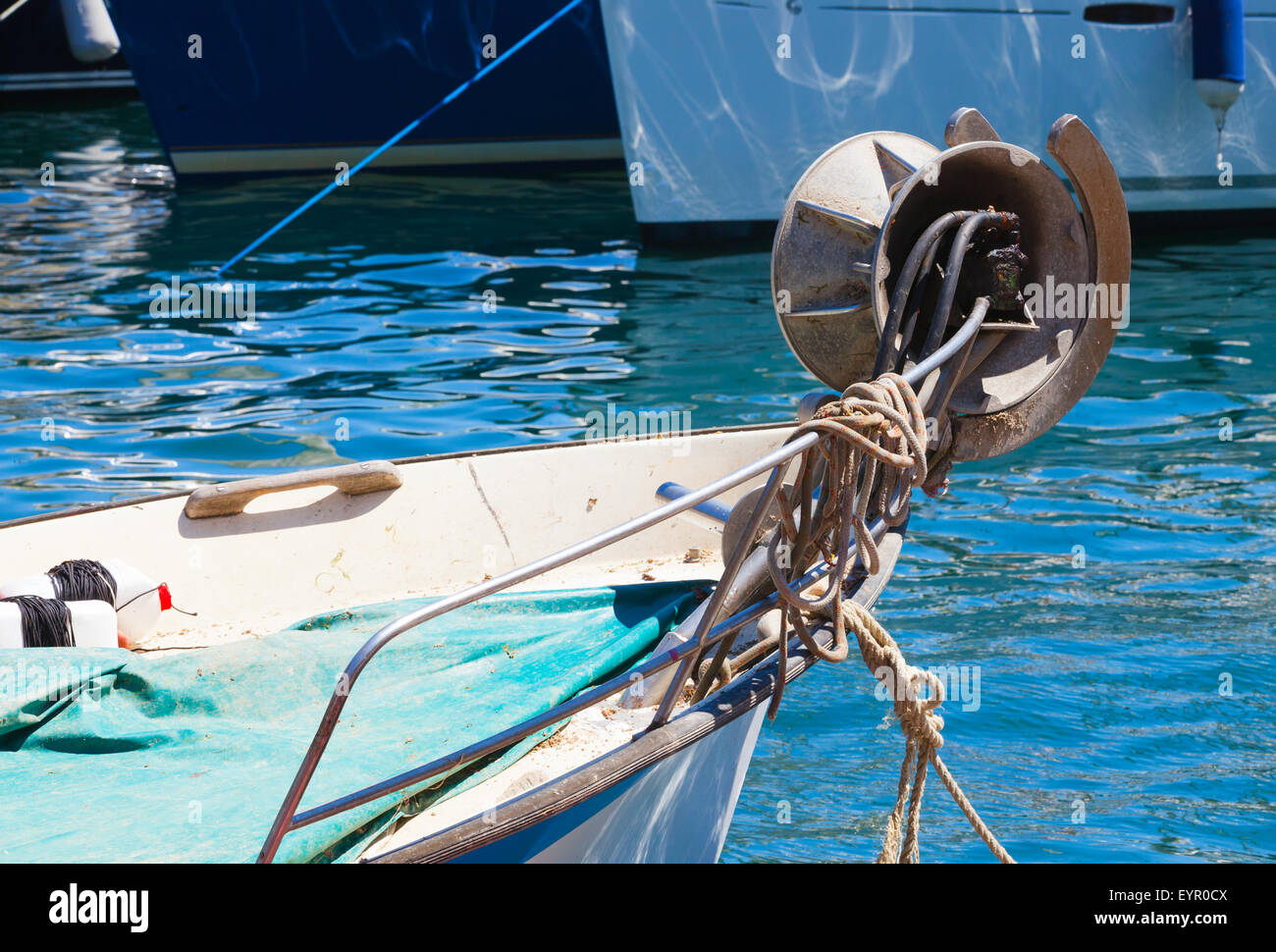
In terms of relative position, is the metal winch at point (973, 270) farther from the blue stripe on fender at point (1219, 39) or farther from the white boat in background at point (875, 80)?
the blue stripe on fender at point (1219, 39)

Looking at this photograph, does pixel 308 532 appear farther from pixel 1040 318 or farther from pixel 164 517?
pixel 1040 318

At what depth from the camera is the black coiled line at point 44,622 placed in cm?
387

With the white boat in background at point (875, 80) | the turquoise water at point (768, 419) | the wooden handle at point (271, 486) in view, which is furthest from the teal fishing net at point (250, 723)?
the white boat in background at point (875, 80)

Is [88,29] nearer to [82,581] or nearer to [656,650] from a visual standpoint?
[82,581]

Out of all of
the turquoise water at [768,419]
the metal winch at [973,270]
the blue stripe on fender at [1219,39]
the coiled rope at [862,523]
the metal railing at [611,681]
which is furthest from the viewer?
the blue stripe on fender at [1219,39]

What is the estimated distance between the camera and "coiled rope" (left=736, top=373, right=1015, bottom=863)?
9.16 feet

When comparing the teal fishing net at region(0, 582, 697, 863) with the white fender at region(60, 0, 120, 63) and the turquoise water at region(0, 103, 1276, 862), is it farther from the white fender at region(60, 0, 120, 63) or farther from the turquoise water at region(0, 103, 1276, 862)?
the white fender at region(60, 0, 120, 63)

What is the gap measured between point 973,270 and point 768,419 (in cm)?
428

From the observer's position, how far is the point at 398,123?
14.2 m

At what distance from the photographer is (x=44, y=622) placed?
→ 3.90m

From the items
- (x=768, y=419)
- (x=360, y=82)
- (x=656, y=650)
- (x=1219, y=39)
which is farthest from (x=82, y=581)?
(x=360, y=82)

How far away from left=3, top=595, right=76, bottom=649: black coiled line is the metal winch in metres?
2.30

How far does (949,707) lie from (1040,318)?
1.92 meters

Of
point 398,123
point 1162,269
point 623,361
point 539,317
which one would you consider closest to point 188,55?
point 398,123
